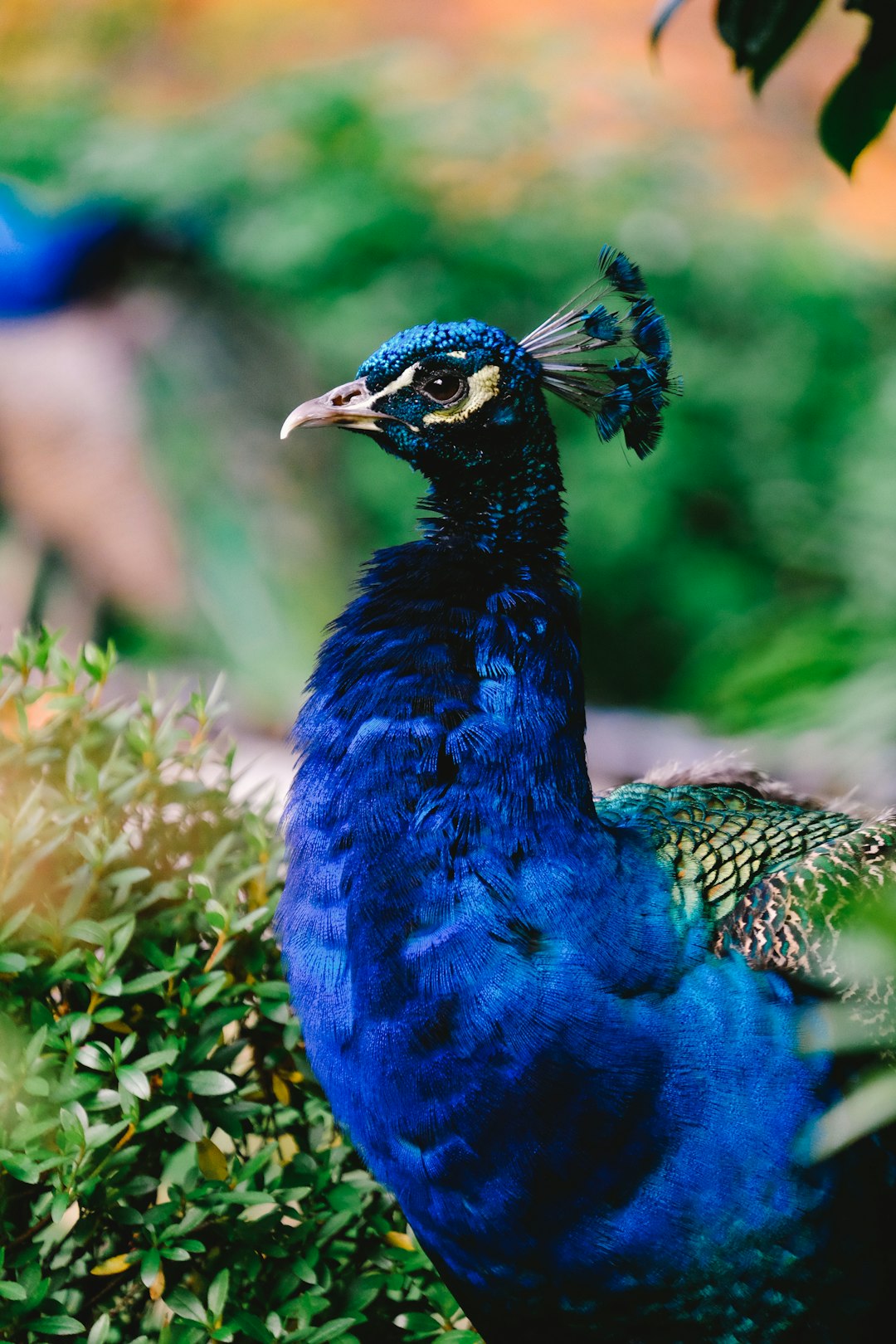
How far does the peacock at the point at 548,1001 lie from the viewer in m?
1.03

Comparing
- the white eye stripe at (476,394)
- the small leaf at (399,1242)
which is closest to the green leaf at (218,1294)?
the small leaf at (399,1242)

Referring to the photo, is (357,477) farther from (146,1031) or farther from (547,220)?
(146,1031)

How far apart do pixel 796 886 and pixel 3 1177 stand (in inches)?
29.9

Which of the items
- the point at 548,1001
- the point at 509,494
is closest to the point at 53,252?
the point at 509,494

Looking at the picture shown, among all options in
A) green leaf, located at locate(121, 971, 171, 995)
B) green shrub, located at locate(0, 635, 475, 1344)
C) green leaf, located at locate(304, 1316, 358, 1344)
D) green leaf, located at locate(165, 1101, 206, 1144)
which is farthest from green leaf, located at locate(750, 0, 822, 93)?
green leaf, located at locate(304, 1316, 358, 1344)

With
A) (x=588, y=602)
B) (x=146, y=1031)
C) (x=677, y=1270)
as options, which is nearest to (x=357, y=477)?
(x=588, y=602)

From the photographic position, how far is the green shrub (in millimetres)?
1100

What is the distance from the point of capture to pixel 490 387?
1251 mm

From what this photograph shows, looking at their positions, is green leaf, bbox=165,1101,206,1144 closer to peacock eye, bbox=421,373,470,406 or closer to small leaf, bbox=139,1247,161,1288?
small leaf, bbox=139,1247,161,1288

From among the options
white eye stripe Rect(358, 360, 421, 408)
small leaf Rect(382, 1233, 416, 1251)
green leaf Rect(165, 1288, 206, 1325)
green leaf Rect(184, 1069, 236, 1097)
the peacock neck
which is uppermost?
white eye stripe Rect(358, 360, 421, 408)

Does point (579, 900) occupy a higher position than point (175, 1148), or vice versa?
point (579, 900)

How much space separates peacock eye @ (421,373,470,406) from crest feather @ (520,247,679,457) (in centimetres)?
11

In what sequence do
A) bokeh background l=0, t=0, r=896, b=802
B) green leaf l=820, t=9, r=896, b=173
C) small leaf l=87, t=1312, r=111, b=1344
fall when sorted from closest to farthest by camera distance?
green leaf l=820, t=9, r=896, b=173 < small leaf l=87, t=1312, r=111, b=1344 < bokeh background l=0, t=0, r=896, b=802

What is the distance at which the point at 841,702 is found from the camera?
2.91m
